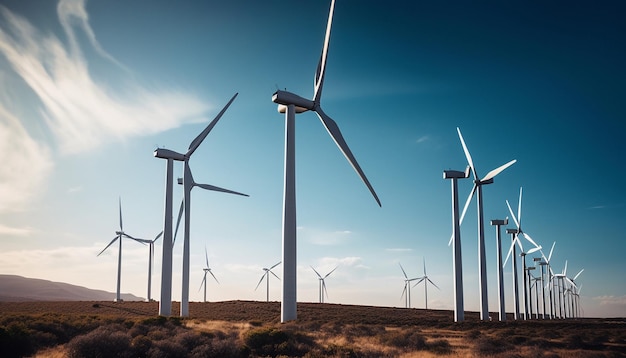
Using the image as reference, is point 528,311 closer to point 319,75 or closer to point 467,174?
point 467,174

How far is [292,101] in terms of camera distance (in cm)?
5069

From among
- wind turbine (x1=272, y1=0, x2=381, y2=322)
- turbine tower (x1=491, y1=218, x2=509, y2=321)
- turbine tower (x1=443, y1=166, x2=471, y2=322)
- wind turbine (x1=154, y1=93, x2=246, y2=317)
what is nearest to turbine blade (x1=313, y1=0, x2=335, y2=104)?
wind turbine (x1=272, y1=0, x2=381, y2=322)

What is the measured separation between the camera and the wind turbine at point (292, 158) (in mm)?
44938

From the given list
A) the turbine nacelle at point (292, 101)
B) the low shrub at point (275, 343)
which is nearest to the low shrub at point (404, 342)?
the low shrub at point (275, 343)

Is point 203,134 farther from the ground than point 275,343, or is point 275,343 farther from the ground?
point 203,134

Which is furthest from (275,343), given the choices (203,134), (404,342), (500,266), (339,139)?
(500,266)

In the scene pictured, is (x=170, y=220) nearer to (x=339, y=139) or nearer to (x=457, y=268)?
(x=339, y=139)

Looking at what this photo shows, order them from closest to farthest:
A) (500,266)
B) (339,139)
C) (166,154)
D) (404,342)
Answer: (404,342) → (339,139) → (166,154) → (500,266)

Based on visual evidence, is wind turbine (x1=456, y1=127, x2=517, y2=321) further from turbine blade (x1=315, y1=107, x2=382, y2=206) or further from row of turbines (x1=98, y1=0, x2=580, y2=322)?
turbine blade (x1=315, y1=107, x2=382, y2=206)

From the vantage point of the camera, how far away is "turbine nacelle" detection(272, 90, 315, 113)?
50.3 metres

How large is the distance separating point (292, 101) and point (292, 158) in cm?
645

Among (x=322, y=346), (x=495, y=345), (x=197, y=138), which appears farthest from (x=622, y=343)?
(x=197, y=138)

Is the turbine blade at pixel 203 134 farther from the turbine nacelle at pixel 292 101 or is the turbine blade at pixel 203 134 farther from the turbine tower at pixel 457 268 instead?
the turbine tower at pixel 457 268

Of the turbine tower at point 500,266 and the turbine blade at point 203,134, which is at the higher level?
the turbine blade at point 203,134
